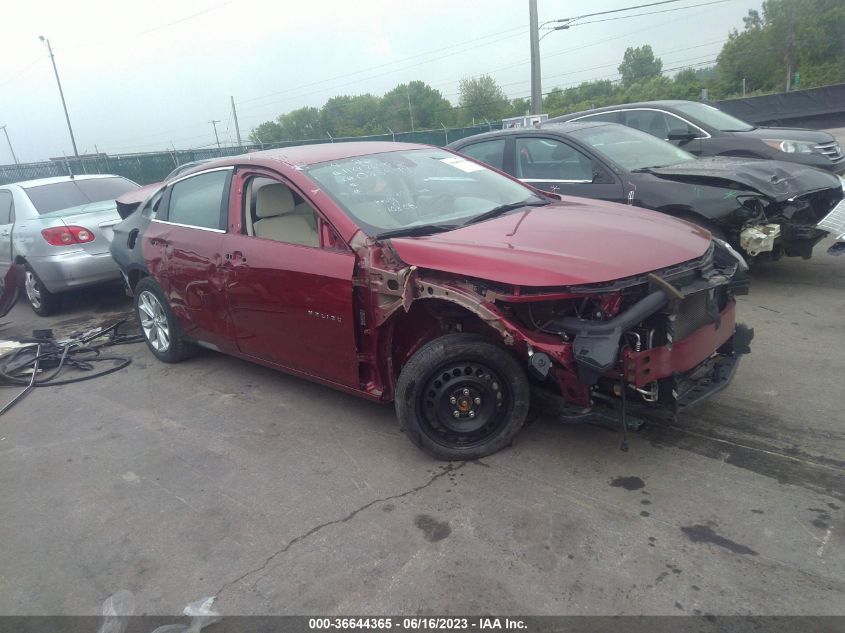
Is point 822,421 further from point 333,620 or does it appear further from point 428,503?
point 333,620

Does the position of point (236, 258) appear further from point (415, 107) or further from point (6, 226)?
point (415, 107)

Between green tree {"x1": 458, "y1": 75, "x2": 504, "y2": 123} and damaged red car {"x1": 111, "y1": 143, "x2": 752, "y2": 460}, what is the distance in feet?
247

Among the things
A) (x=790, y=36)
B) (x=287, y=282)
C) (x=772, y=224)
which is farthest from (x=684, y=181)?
(x=790, y=36)

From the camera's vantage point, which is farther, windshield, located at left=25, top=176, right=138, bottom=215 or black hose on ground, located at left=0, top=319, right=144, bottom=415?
windshield, located at left=25, top=176, right=138, bottom=215

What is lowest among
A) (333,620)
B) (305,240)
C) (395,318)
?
(333,620)

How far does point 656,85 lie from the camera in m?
53.9

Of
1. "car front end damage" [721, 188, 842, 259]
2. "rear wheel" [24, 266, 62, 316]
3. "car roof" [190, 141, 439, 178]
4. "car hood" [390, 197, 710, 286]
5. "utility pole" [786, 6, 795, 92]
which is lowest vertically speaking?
"rear wheel" [24, 266, 62, 316]

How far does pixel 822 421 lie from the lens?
3.58 metres

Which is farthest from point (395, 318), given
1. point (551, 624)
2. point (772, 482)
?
point (772, 482)

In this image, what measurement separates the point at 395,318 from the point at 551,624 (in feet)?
5.81

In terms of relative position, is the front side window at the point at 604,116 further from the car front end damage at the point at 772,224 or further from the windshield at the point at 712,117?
the car front end damage at the point at 772,224

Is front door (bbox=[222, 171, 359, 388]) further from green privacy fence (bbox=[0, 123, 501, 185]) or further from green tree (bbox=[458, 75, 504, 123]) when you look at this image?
green tree (bbox=[458, 75, 504, 123])

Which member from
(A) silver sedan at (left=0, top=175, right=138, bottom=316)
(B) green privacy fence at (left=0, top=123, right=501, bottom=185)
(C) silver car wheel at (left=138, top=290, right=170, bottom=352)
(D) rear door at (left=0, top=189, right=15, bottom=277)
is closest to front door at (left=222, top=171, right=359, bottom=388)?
(C) silver car wheel at (left=138, top=290, right=170, bottom=352)

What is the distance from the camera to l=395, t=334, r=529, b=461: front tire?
132 inches
